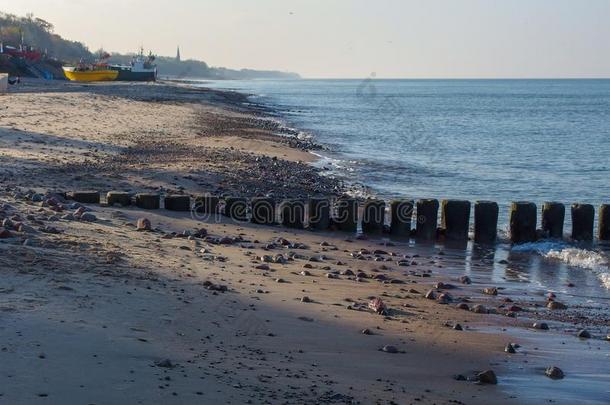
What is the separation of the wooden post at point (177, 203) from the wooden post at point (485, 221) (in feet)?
18.8

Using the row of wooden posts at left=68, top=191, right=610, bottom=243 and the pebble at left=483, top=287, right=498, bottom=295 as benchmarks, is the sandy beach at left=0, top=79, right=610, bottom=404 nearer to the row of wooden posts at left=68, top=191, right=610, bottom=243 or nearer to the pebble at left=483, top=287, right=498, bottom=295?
the pebble at left=483, top=287, right=498, bottom=295

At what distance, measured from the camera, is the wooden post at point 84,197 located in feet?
45.1

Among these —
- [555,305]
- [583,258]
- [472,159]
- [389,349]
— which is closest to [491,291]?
[555,305]

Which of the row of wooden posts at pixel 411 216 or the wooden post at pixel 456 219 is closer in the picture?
the row of wooden posts at pixel 411 216

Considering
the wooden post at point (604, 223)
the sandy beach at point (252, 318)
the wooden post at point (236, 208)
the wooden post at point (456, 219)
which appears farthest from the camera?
the wooden post at point (604, 223)

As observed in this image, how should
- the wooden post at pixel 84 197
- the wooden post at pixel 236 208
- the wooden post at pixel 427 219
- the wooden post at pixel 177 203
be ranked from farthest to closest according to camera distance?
the wooden post at pixel 427 219 → the wooden post at pixel 236 208 → the wooden post at pixel 177 203 → the wooden post at pixel 84 197

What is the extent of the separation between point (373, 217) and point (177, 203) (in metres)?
3.91

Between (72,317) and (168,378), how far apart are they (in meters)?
1.40

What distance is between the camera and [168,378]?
5.89 m

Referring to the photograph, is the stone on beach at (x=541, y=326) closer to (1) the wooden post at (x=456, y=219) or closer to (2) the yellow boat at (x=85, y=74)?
(1) the wooden post at (x=456, y=219)

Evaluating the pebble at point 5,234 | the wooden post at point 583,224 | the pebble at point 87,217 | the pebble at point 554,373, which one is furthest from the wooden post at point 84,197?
the wooden post at point 583,224

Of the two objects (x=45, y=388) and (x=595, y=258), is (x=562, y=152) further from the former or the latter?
(x=45, y=388)

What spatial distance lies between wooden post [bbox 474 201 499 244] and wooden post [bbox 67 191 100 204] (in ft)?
24.2

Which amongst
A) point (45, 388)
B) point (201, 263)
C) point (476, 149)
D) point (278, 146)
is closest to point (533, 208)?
point (201, 263)
